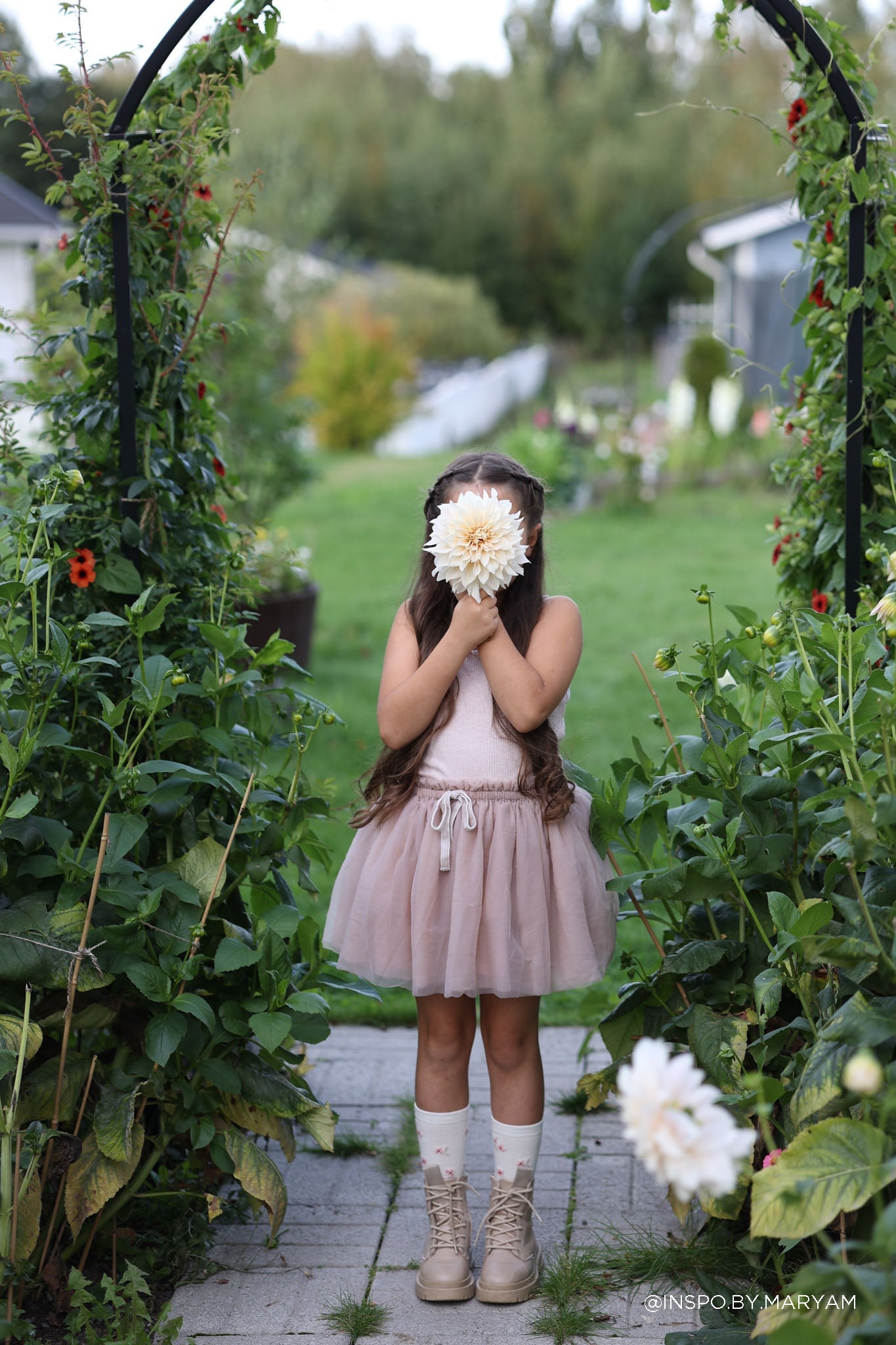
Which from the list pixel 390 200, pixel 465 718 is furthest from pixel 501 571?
pixel 390 200

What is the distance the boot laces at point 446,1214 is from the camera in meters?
2.04

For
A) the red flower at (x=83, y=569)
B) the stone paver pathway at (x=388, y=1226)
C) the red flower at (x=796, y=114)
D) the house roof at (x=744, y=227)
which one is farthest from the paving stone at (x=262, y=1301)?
the house roof at (x=744, y=227)

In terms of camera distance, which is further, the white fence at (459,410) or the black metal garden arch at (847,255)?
the white fence at (459,410)

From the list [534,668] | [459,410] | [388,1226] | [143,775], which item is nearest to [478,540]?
[534,668]

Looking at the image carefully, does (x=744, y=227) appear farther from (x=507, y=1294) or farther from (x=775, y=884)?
(x=507, y=1294)

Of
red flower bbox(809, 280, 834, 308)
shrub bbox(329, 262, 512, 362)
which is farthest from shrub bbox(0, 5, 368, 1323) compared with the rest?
shrub bbox(329, 262, 512, 362)

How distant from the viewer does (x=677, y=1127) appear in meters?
1.02

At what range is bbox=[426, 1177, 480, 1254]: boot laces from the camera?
2.04 meters

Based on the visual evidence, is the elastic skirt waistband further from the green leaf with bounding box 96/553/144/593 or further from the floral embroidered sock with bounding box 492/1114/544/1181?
the green leaf with bounding box 96/553/144/593

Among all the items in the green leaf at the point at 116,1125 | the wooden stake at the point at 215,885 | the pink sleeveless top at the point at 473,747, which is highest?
the pink sleeveless top at the point at 473,747

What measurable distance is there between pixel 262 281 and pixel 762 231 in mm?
7829

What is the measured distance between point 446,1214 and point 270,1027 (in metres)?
0.42

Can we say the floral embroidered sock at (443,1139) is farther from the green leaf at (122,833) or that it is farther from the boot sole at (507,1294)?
the green leaf at (122,833)

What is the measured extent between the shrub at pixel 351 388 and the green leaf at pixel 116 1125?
15.2 metres
